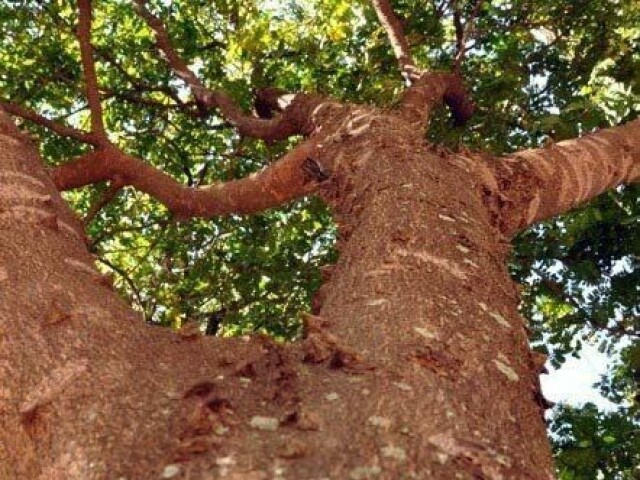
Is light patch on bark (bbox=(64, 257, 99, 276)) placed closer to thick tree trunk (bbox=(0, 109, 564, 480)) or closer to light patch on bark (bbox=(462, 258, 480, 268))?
thick tree trunk (bbox=(0, 109, 564, 480))

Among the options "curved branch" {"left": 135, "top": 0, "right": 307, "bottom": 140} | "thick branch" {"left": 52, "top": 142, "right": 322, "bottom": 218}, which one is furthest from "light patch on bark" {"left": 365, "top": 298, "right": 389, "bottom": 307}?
"curved branch" {"left": 135, "top": 0, "right": 307, "bottom": 140}

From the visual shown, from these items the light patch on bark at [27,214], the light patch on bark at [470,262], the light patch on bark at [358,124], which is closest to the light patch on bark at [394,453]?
the light patch on bark at [470,262]

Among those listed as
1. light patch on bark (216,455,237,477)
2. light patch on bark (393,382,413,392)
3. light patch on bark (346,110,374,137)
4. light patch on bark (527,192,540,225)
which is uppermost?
light patch on bark (346,110,374,137)

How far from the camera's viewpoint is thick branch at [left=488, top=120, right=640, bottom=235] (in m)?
2.98

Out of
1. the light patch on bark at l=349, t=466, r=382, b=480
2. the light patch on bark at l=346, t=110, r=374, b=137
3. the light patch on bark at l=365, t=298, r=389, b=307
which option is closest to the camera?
the light patch on bark at l=349, t=466, r=382, b=480

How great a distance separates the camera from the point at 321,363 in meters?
1.57

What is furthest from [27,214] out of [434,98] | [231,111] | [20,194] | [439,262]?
[231,111]

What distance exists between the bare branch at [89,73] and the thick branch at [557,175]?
180 cm

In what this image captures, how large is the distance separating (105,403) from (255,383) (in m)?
0.27

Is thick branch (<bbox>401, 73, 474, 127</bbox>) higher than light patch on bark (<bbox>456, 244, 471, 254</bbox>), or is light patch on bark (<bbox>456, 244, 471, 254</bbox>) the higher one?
thick branch (<bbox>401, 73, 474, 127</bbox>)

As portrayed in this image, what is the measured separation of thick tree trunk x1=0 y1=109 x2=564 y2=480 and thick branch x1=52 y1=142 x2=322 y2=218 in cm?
136

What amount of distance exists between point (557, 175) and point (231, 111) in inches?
121

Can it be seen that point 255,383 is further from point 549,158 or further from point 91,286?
point 549,158

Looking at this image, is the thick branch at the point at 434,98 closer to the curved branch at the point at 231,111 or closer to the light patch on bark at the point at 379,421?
the curved branch at the point at 231,111
